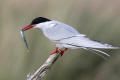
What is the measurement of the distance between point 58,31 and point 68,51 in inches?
19.2

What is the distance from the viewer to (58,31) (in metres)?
1.59

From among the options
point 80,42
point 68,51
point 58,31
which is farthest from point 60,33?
point 68,51

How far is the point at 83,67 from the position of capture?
80.7 inches

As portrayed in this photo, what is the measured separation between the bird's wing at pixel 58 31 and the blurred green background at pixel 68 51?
436 mm

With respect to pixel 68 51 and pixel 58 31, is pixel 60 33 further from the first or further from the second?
pixel 68 51

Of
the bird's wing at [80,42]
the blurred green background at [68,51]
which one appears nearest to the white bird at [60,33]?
the bird's wing at [80,42]

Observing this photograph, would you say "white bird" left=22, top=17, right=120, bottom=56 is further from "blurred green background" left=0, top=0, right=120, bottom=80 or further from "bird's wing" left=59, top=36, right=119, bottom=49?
"blurred green background" left=0, top=0, right=120, bottom=80

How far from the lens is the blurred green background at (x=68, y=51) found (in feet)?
6.73

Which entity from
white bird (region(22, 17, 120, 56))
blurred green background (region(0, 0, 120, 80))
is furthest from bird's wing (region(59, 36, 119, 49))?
blurred green background (region(0, 0, 120, 80))

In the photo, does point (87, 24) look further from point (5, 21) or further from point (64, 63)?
point (5, 21)

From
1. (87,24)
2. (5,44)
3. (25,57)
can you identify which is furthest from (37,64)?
(87,24)

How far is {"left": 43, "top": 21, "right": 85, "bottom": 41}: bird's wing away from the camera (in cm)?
155

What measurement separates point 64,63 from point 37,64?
0.57ft

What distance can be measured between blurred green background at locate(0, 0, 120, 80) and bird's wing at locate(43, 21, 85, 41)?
0.44 metres
